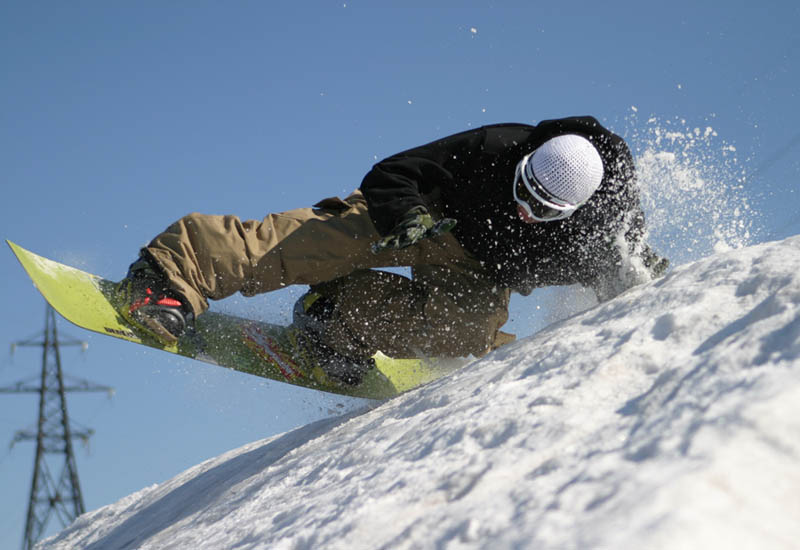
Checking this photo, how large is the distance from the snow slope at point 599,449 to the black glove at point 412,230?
63 centimetres

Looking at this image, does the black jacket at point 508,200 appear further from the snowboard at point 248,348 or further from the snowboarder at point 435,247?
the snowboard at point 248,348

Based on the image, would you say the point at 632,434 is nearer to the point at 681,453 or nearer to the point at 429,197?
the point at 681,453

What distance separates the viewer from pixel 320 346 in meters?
3.88

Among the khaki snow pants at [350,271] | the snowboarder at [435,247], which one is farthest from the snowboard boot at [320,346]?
the khaki snow pants at [350,271]

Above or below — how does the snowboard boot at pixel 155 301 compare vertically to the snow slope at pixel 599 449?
above

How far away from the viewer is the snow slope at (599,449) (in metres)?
0.91

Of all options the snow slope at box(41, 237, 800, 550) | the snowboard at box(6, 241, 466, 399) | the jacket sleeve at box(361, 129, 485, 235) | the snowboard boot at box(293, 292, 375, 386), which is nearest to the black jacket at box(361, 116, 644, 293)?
the jacket sleeve at box(361, 129, 485, 235)

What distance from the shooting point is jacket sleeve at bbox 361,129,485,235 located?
275cm

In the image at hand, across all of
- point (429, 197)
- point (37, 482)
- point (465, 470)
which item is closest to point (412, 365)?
point (429, 197)

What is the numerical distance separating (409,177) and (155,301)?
55.6 inches

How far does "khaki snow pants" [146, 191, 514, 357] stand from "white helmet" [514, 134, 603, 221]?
0.67 m

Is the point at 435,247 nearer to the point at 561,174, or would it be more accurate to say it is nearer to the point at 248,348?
the point at 561,174

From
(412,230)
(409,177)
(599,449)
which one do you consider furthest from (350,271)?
(599,449)

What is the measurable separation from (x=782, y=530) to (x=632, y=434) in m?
0.32
